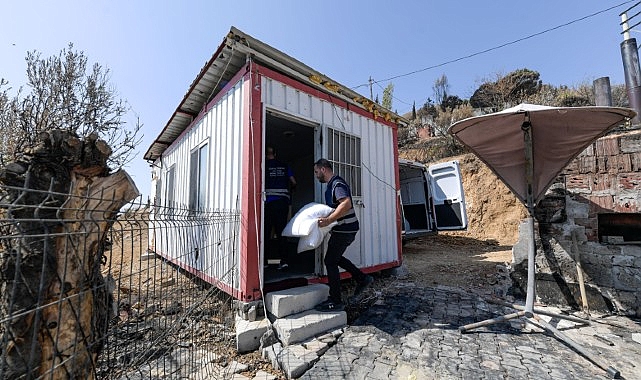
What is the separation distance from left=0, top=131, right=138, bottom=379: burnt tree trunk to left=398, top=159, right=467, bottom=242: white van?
776cm

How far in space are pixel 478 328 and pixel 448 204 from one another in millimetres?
5981

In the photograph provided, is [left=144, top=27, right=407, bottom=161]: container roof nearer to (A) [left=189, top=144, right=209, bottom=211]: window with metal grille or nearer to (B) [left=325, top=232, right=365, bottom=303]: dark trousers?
(A) [left=189, top=144, right=209, bottom=211]: window with metal grille

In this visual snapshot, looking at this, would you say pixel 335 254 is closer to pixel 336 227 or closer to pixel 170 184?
pixel 336 227

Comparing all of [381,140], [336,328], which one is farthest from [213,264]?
[381,140]

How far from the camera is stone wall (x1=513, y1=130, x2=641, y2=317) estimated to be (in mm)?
3396

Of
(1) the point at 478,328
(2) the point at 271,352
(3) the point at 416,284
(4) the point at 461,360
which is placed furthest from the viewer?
(3) the point at 416,284

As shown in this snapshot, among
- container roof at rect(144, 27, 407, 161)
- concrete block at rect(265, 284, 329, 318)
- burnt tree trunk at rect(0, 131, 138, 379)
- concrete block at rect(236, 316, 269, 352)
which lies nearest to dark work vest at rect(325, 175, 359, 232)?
concrete block at rect(265, 284, 329, 318)

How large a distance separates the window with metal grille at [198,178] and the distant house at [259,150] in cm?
2

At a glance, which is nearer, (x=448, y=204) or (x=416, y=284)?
(x=416, y=284)

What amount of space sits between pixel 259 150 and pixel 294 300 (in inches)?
72.0

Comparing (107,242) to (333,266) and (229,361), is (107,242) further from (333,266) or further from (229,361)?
(333,266)

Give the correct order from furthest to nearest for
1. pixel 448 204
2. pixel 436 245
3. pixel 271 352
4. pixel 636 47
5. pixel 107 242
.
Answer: pixel 436 245
pixel 448 204
pixel 636 47
pixel 271 352
pixel 107 242

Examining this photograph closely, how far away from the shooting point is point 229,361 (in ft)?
9.05

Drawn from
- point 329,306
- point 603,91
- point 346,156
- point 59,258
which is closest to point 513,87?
point 603,91
